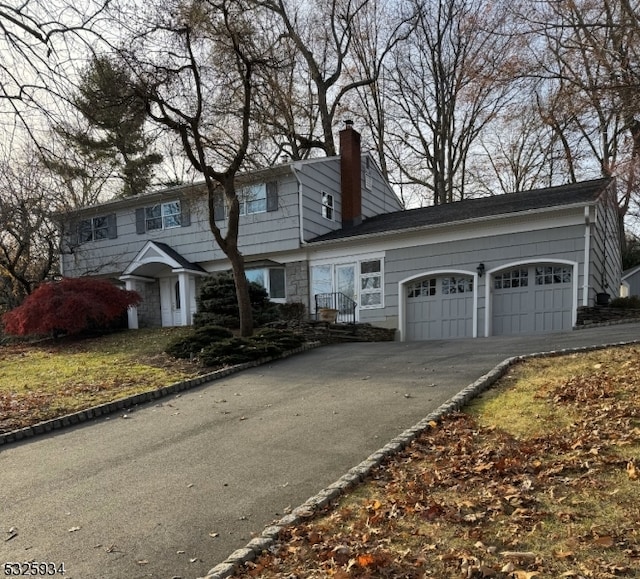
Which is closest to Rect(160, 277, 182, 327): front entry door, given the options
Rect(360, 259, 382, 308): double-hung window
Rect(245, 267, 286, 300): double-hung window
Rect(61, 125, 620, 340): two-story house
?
Rect(61, 125, 620, 340): two-story house

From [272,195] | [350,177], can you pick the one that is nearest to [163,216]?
[272,195]

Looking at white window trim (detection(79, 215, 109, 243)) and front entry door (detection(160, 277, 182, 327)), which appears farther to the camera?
white window trim (detection(79, 215, 109, 243))

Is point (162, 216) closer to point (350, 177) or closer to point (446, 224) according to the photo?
point (350, 177)

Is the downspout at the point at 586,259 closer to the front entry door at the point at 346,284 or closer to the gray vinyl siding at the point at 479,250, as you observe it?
the gray vinyl siding at the point at 479,250

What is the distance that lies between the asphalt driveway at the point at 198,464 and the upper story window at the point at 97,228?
14.9 meters

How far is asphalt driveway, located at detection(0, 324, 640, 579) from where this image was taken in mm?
Answer: 3621

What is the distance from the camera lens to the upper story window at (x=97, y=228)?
21.8 m

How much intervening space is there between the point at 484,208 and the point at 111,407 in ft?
40.8

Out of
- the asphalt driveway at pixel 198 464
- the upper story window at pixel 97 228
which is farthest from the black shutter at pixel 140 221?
the asphalt driveway at pixel 198 464

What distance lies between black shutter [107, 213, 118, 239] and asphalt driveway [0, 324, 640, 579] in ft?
48.2

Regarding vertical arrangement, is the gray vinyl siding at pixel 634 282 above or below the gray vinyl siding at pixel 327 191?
below

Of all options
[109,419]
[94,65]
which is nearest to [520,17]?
[94,65]

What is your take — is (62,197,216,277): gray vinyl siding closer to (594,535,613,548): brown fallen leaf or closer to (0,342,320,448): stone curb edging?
(0,342,320,448): stone curb edging

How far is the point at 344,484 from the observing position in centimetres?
423
